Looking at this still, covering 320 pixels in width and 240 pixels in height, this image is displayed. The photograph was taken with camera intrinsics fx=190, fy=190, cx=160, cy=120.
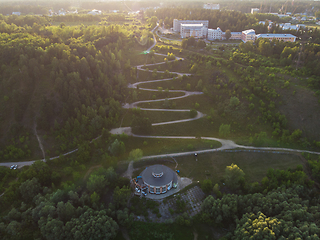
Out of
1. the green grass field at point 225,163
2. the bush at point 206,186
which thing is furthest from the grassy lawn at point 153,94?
the bush at point 206,186

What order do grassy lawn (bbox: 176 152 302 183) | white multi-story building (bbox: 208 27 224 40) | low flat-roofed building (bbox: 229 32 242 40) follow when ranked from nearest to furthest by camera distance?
→ grassy lawn (bbox: 176 152 302 183) < white multi-story building (bbox: 208 27 224 40) < low flat-roofed building (bbox: 229 32 242 40)

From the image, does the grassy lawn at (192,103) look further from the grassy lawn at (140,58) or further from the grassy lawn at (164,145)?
the grassy lawn at (140,58)

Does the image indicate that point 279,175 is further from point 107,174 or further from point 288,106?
point 107,174

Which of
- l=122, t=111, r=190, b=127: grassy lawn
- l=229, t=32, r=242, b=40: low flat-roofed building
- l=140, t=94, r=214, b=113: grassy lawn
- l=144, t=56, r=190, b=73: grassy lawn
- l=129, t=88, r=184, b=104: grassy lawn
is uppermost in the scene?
l=229, t=32, r=242, b=40: low flat-roofed building

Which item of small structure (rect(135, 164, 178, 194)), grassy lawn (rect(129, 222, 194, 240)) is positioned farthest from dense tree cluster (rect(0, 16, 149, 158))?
grassy lawn (rect(129, 222, 194, 240))

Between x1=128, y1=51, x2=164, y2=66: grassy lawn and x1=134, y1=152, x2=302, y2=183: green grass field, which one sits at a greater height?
x1=128, y1=51, x2=164, y2=66: grassy lawn

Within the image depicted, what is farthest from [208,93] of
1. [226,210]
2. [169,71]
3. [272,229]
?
[272,229]

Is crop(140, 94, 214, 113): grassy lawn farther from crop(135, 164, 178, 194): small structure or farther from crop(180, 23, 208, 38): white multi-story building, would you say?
crop(180, 23, 208, 38): white multi-story building
